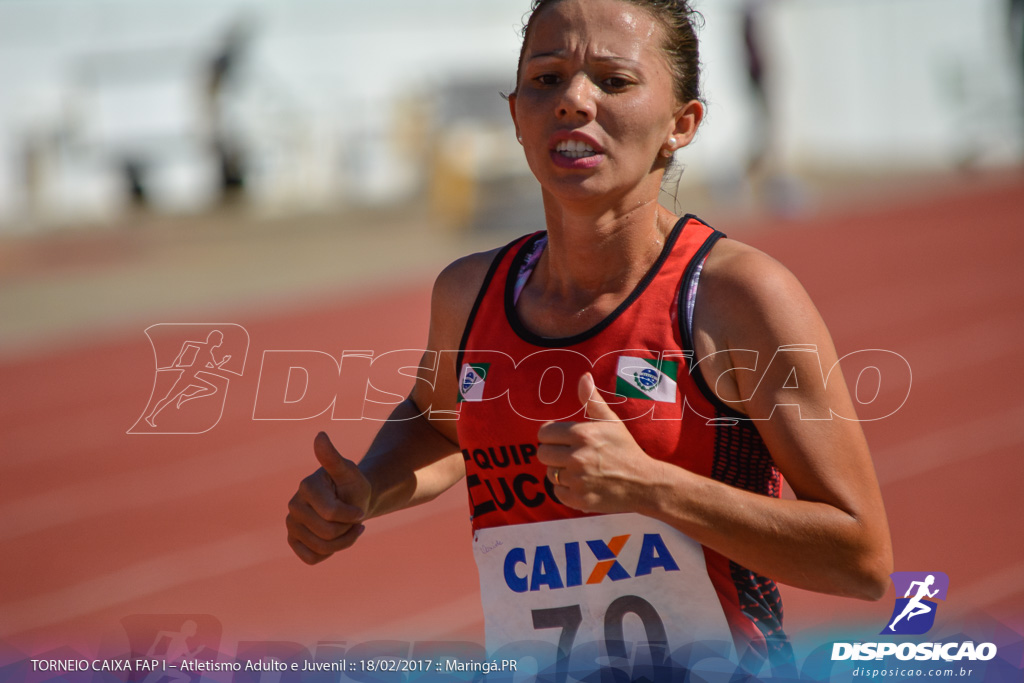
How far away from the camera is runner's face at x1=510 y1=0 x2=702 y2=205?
169cm

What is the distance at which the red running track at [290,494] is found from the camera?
4988mm

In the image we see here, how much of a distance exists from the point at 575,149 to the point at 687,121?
245 mm

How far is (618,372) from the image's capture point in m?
1.70

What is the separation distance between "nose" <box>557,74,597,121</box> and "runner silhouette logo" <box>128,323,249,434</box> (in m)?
2.51

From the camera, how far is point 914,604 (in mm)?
2121

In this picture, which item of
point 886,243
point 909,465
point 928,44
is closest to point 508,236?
point 886,243

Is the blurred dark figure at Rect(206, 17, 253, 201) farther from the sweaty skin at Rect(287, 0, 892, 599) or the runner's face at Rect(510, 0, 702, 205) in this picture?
the runner's face at Rect(510, 0, 702, 205)

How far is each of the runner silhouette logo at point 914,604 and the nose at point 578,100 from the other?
1.10 m

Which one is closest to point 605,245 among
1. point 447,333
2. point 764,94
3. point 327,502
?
point 447,333

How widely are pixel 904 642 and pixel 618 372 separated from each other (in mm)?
847

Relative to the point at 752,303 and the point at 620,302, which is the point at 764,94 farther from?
the point at 752,303

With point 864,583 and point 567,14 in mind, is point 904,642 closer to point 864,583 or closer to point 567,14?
point 864,583

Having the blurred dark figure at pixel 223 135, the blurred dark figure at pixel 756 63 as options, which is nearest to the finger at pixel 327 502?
the blurred dark figure at pixel 756 63

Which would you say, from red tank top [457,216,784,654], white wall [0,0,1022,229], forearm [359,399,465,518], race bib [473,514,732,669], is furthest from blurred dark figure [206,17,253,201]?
race bib [473,514,732,669]
